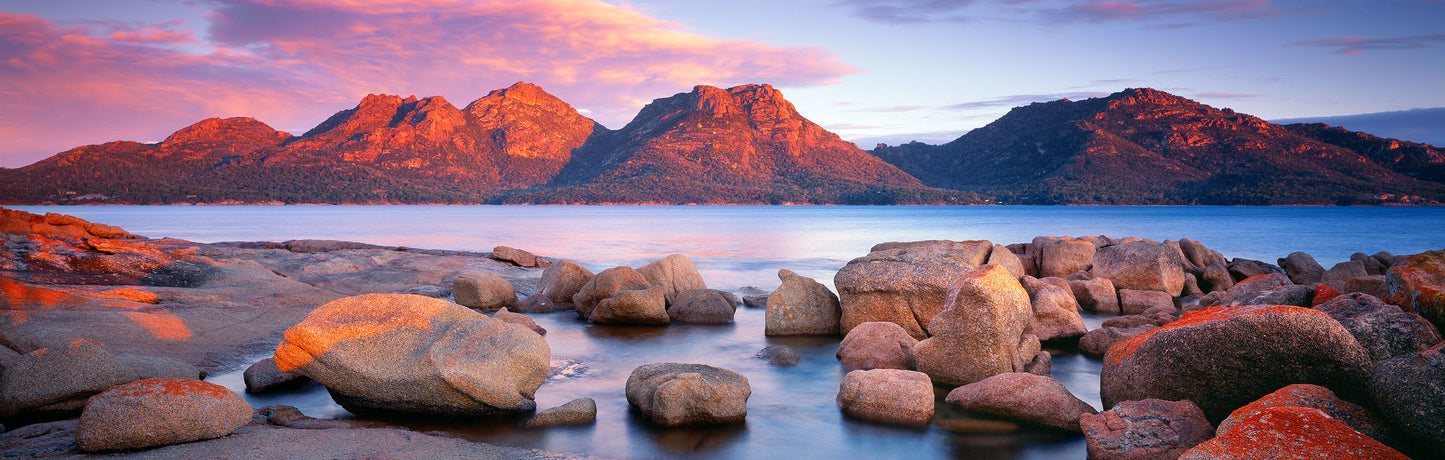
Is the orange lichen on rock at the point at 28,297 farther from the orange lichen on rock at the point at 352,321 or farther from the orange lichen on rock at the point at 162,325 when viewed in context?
the orange lichen on rock at the point at 352,321

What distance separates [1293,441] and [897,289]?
7955mm

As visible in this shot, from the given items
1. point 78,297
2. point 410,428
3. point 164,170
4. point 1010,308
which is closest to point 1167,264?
point 1010,308

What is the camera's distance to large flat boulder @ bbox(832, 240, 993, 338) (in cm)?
1227

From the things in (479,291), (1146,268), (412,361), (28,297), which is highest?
(28,297)

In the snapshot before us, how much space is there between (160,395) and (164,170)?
190 metres

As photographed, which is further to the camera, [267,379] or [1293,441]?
[267,379]

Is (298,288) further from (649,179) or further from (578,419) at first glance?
(649,179)

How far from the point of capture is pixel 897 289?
492 inches

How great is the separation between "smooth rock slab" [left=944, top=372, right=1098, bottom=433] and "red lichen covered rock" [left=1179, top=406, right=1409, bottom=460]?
3.09 metres

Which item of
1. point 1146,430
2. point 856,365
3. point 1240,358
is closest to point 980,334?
point 856,365

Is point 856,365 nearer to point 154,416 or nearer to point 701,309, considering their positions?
point 701,309

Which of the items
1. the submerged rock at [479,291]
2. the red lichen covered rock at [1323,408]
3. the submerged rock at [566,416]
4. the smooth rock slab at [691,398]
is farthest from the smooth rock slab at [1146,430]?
the submerged rock at [479,291]

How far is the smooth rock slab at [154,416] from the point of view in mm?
6215

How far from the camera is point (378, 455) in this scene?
21.3ft
